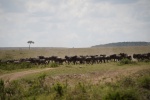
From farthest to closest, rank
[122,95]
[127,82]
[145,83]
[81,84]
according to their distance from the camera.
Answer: [81,84]
[127,82]
[145,83]
[122,95]

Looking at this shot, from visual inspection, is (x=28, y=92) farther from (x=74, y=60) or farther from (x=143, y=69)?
(x=74, y=60)

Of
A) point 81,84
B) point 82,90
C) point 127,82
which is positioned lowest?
point 82,90

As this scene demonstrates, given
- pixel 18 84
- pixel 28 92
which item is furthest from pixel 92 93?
pixel 18 84

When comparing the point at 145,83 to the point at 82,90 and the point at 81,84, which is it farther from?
the point at 81,84

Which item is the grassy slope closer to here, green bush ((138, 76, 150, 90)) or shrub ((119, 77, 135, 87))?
shrub ((119, 77, 135, 87))

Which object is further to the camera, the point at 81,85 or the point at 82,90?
the point at 81,85

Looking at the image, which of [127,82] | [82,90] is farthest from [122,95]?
[127,82]

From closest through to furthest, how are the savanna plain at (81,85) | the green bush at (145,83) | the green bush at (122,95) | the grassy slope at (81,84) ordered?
the green bush at (122,95)
the savanna plain at (81,85)
the grassy slope at (81,84)
the green bush at (145,83)

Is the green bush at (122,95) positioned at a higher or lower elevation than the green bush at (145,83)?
lower

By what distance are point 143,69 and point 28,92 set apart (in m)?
9.26

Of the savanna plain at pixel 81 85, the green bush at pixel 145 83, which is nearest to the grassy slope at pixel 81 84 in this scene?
the savanna plain at pixel 81 85

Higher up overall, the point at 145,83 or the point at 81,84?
the point at 145,83

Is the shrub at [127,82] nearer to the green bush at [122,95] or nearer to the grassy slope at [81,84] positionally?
the grassy slope at [81,84]

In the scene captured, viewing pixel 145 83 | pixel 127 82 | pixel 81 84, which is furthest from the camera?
pixel 81 84
